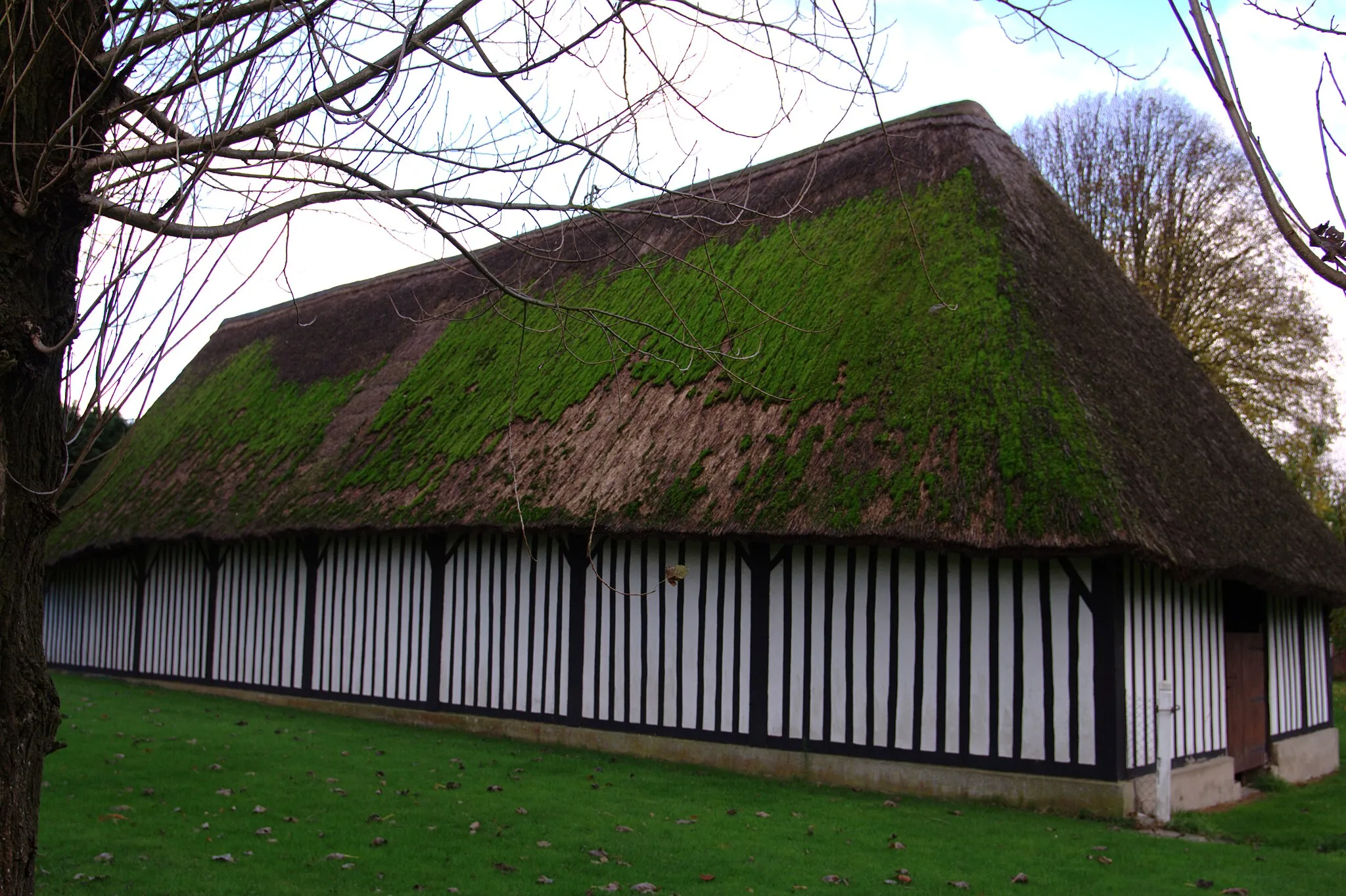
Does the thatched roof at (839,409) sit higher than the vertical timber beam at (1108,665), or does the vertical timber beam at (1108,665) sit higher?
the thatched roof at (839,409)

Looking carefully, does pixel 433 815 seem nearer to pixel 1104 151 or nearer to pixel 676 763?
pixel 676 763

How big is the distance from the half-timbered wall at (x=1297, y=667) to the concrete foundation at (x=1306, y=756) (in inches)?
5.2

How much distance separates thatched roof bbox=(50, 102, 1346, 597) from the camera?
30.9ft

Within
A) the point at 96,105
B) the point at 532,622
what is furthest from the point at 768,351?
the point at 96,105

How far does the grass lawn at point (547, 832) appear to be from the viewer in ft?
21.2

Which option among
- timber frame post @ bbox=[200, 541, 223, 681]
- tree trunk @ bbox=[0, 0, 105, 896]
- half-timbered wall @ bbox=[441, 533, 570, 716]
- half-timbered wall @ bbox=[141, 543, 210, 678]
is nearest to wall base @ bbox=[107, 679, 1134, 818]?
half-timbered wall @ bbox=[441, 533, 570, 716]

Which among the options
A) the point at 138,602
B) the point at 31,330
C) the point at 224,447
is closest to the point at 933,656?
the point at 31,330

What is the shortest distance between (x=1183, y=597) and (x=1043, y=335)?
9.33 ft

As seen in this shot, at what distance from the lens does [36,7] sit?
378 centimetres

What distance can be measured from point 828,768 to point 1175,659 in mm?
3371

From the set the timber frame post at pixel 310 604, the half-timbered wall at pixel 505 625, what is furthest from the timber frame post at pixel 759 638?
the timber frame post at pixel 310 604

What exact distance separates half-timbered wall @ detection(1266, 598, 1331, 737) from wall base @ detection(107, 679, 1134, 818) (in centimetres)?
513

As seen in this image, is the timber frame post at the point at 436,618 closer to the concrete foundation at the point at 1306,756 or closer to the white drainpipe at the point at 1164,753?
the white drainpipe at the point at 1164,753

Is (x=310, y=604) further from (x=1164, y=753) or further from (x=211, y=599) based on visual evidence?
(x=1164, y=753)
